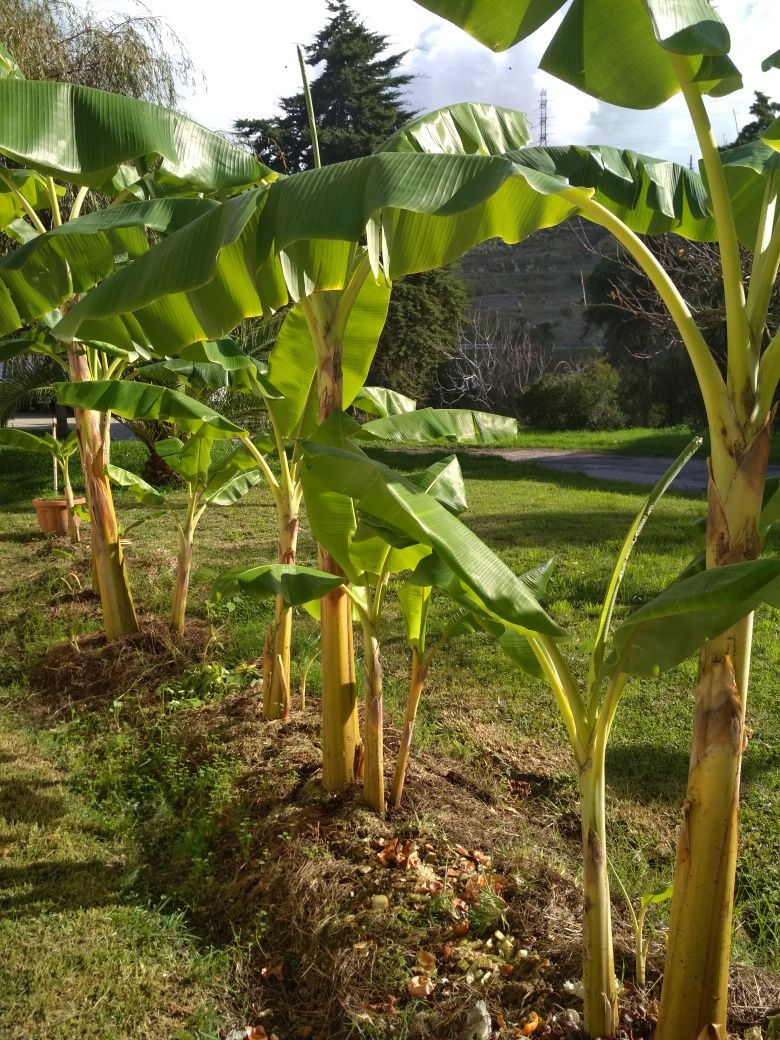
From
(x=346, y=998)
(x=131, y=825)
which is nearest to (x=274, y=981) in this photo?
(x=346, y=998)

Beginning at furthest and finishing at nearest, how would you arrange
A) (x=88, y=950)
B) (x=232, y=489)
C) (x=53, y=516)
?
1. (x=53, y=516)
2. (x=232, y=489)
3. (x=88, y=950)

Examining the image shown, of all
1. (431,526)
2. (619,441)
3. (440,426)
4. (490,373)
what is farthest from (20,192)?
(490,373)

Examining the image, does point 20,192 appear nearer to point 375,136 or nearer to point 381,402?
point 381,402

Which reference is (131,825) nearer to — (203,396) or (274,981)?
(274,981)

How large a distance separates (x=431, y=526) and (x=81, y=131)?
164cm

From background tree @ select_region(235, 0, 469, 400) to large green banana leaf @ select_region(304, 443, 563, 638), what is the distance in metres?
20.8

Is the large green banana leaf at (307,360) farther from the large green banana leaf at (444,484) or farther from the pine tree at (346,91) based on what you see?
the pine tree at (346,91)

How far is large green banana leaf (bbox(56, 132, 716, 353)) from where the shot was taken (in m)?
2.03

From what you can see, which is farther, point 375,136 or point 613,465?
point 375,136

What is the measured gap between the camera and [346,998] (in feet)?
Answer: 8.36

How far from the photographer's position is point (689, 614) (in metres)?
1.84

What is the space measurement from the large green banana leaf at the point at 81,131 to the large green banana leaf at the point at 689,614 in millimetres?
2014

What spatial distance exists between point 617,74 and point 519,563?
5416 mm

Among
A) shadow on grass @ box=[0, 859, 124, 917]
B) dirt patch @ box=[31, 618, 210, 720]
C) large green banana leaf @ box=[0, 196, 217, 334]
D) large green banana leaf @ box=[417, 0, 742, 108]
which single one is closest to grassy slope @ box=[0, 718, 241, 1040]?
shadow on grass @ box=[0, 859, 124, 917]
